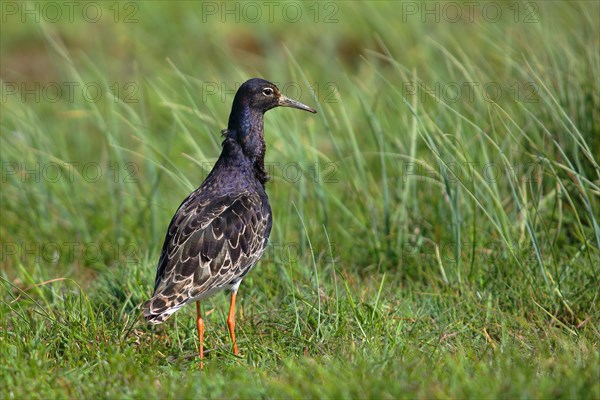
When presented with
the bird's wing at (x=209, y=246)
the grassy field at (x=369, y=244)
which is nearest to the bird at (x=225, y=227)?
the bird's wing at (x=209, y=246)

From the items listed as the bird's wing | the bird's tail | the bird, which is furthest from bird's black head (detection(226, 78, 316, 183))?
the bird's tail

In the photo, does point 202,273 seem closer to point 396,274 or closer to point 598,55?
point 396,274

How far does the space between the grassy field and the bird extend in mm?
253

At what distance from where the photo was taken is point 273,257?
6199 millimetres

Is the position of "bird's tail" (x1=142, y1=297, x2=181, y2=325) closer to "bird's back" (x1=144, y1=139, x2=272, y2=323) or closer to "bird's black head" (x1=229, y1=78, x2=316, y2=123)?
"bird's back" (x1=144, y1=139, x2=272, y2=323)

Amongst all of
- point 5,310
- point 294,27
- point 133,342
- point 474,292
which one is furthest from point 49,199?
point 294,27

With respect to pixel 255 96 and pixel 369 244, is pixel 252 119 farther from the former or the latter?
pixel 369 244

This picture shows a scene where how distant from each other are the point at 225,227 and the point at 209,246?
6.7 inches

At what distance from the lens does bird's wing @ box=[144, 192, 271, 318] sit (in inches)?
203

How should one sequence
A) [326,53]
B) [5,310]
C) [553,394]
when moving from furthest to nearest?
1. [326,53]
2. [5,310]
3. [553,394]

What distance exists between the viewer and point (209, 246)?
211 inches

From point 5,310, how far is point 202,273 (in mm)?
1346

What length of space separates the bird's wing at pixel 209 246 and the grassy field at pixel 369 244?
311 millimetres

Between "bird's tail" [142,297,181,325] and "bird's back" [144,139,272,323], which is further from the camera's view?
"bird's back" [144,139,272,323]
